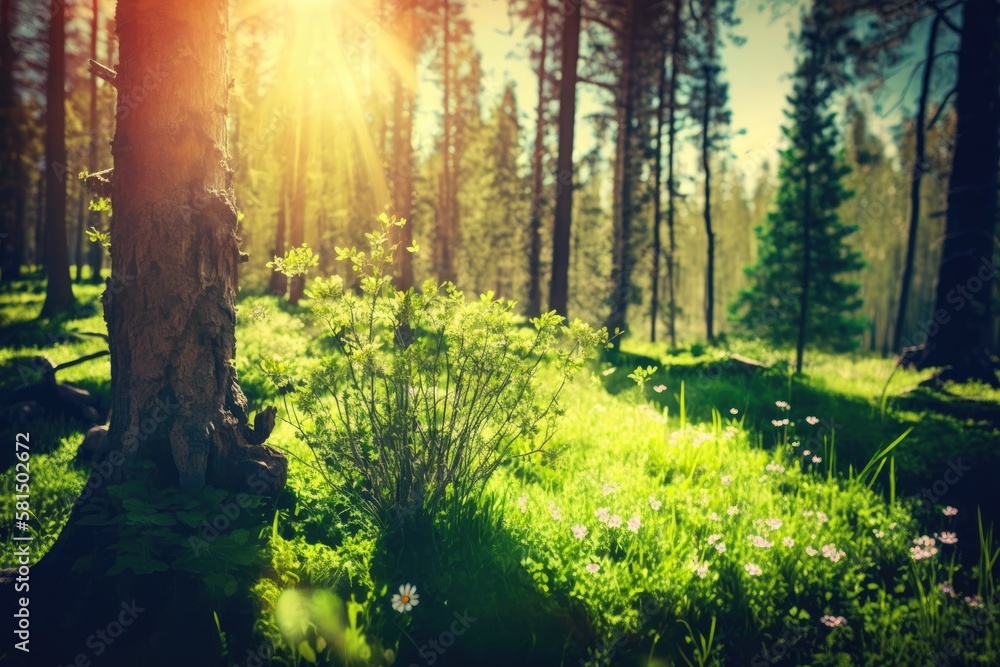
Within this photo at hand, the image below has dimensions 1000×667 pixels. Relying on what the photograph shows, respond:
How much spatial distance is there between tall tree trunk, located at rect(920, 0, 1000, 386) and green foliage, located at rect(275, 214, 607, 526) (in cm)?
892

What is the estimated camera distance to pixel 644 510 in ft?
12.1

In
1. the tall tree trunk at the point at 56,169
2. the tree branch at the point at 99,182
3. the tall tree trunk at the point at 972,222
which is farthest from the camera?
the tall tree trunk at the point at 56,169

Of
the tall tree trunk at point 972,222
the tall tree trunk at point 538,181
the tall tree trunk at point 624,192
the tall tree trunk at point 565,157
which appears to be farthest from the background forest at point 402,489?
the tall tree trunk at point 538,181

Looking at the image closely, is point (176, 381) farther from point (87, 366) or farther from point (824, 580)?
point (87, 366)

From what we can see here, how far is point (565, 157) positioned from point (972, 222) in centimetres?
738

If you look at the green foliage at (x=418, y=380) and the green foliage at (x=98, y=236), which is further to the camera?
the green foliage at (x=98, y=236)

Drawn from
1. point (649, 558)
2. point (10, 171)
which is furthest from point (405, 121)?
point (10, 171)

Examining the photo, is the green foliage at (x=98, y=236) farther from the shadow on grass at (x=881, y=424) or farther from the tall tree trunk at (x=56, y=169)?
A: the tall tree trunk at (x=56, y=169)

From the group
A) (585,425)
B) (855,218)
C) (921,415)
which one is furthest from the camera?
(855,218)

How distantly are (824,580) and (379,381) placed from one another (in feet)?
11.0

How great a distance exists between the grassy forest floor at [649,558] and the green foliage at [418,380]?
0.20m

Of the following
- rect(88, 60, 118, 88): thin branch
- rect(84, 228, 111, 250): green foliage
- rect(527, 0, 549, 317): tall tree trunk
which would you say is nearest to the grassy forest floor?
rect(84, 228, 111, 250): green foliage

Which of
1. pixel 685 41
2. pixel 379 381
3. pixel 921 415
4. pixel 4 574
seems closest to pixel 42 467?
pixel 4 574

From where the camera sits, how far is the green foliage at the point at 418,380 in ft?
10.2
